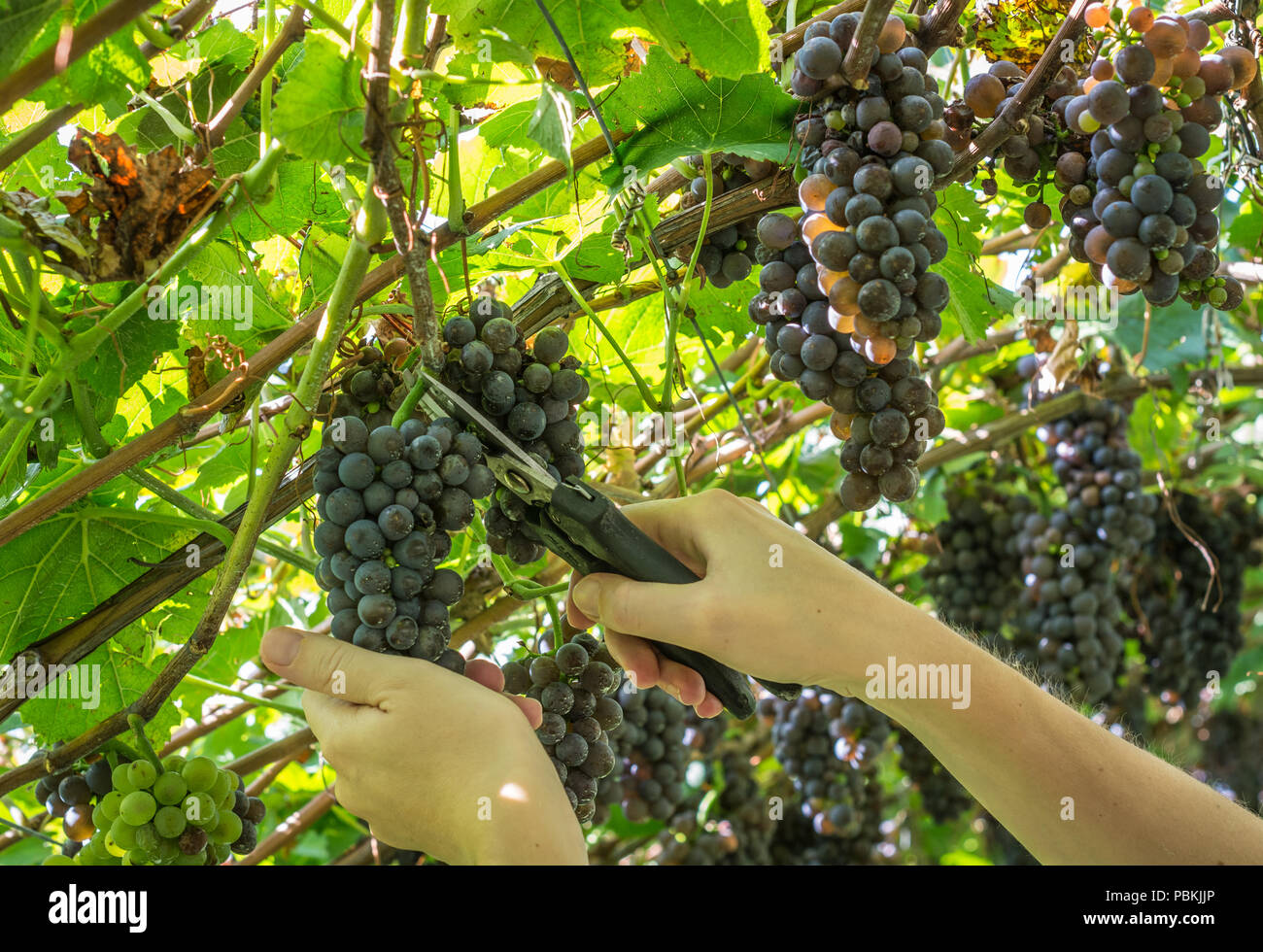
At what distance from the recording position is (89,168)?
111 cm

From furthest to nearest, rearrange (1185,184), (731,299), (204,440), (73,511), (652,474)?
(652,474) < (731,299) < (204,440) < (73,511) < (1185,184)

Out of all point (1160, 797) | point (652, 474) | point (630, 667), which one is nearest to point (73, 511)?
point (630, 667)

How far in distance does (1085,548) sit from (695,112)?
1.90 metres

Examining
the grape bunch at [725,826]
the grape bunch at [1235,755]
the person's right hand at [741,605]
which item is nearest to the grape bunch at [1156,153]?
the person's right hand at [741,605]

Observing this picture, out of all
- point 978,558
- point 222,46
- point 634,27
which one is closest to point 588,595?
point 634,27

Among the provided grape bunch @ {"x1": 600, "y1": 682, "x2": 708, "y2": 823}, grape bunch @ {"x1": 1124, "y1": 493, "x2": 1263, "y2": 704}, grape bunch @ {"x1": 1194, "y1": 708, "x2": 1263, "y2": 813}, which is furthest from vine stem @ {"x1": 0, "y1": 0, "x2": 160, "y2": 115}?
grape bunch @ {"x1": 1194, "y1": 708, "x2": 1263, "y2": 813}

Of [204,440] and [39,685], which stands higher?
[204,440]

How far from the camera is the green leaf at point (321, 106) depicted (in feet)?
3.59

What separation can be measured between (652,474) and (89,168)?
1581 millimetres

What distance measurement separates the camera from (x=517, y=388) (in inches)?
51.3

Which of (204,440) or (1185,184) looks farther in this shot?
(204,440)

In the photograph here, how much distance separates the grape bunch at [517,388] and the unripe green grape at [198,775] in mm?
516

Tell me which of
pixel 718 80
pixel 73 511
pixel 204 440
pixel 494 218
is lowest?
pixel 73 511

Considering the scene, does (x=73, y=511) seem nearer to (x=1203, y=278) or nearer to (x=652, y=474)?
(x=652, y=474)
